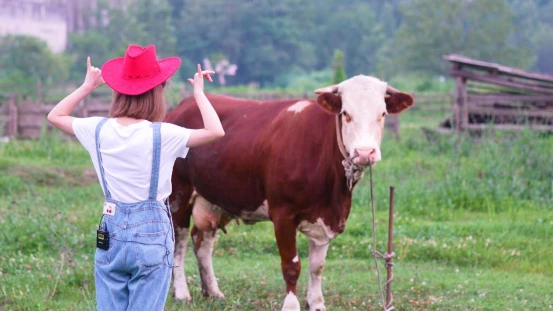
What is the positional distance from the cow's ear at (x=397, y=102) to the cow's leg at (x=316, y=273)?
127 cm

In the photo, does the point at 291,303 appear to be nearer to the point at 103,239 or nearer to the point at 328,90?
the point at 328,90

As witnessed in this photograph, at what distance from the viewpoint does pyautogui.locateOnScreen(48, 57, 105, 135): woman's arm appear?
455 centimetres

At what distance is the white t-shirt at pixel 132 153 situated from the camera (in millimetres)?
4371

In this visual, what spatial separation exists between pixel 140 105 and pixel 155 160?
0.92 feet

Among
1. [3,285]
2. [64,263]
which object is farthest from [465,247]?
[3,285]

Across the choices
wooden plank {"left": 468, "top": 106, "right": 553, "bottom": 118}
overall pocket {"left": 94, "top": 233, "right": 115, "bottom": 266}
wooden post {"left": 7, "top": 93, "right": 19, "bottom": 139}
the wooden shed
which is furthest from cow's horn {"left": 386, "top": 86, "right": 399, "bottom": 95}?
wooden post {"left": 7, "top": 93, "right": 19, "bottom": 139}

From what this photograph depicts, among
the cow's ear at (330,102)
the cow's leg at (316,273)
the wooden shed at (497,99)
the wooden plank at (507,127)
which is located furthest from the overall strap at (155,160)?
the wooden shed at (497,99)

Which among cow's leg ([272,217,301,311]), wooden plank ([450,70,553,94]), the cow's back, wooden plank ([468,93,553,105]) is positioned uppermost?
wooden plank ([450,70,553,94])

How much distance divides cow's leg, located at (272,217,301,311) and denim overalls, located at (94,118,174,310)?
8.16 feet

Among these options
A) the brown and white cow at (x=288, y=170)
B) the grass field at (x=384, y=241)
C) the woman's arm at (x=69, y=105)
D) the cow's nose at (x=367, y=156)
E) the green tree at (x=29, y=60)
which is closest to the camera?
the woman's arm at (x=69, y=105)

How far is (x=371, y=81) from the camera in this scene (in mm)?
6555

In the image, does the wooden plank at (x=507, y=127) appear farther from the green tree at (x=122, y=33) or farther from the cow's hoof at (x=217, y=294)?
the green tree at (x=122, y=33)

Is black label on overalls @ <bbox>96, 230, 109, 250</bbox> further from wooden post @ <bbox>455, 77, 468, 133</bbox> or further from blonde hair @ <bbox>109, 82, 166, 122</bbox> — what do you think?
wooden post @ <bbox>455, 77, 468, 133</bbox>

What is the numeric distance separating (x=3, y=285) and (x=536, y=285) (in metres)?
4.66
